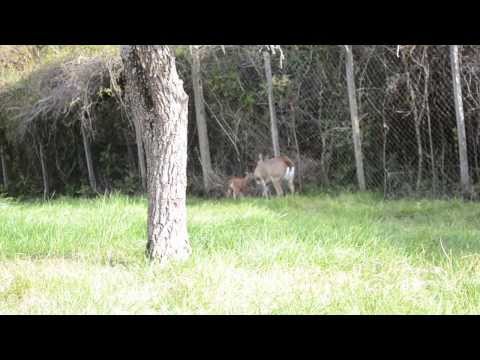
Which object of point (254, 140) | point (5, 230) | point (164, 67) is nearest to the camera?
point (164, 67)

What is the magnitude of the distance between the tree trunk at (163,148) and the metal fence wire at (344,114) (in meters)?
3.81

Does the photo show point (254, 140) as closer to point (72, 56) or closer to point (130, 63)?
point (72, 56)

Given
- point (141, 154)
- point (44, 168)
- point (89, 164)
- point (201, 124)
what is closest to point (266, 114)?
point (201, 124)

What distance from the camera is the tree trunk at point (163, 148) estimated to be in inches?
151

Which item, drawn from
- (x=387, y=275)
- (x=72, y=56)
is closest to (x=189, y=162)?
(x=72, y=56)

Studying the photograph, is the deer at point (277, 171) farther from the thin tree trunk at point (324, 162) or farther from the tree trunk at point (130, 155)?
the tree trunk at point (130, 155)

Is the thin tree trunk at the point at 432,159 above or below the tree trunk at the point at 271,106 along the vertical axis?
below

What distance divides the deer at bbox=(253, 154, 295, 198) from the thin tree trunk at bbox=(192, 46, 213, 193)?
43.1 inches

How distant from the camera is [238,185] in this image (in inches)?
362

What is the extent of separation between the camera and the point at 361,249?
4.04 m

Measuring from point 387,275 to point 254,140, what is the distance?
21.7 feet

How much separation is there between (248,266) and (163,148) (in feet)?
3.53

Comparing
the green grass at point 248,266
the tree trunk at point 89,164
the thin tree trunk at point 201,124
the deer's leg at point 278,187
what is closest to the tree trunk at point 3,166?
the tree trunk at point 89,164
